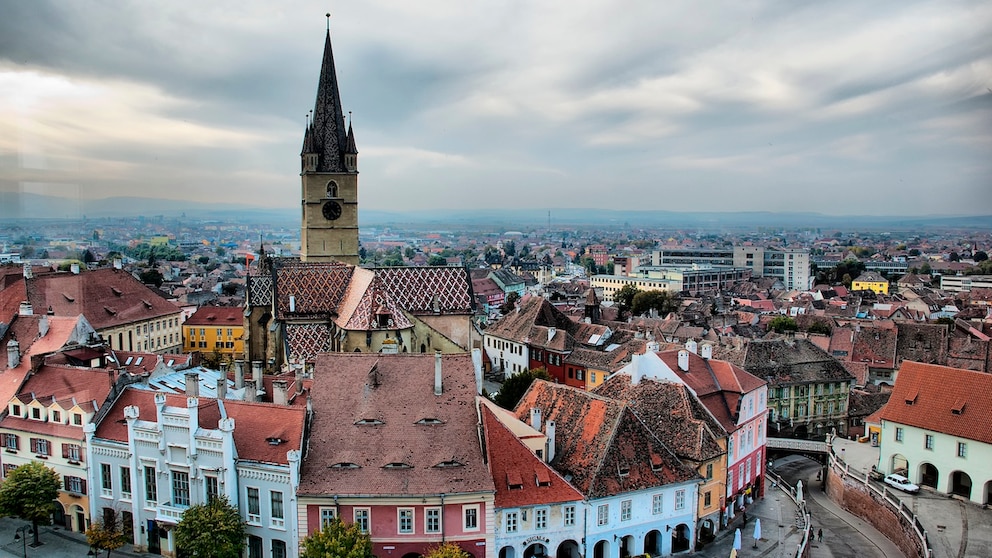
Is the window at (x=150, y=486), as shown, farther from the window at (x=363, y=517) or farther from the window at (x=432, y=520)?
the window at (x=432, y=520)

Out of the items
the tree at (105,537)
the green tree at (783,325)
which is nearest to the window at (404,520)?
the tree at (105,537)

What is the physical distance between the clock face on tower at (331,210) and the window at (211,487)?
1500 inches

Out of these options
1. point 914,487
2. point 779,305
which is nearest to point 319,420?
point 914,487

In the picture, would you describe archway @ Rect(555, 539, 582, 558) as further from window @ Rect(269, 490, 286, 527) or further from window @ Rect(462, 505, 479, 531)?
window @ Rect(269, 490, 286, 527)

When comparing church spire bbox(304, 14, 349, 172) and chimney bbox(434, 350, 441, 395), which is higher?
church spire bbox(304, 14, 349, 172)

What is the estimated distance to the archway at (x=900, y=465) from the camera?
5096cm

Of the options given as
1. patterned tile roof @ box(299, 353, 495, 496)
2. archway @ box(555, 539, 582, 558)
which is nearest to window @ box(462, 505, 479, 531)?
patterned tile roof @ box(299, 353, 495, 496)

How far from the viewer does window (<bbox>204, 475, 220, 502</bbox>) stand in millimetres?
36000

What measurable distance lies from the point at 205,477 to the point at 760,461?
114ft

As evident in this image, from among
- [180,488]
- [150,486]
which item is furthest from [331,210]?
[180,488]

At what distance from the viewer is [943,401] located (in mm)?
50344

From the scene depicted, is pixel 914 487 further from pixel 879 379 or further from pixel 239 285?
pixel 239 285

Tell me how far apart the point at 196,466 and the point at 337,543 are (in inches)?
354

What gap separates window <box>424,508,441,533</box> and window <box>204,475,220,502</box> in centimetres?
990
